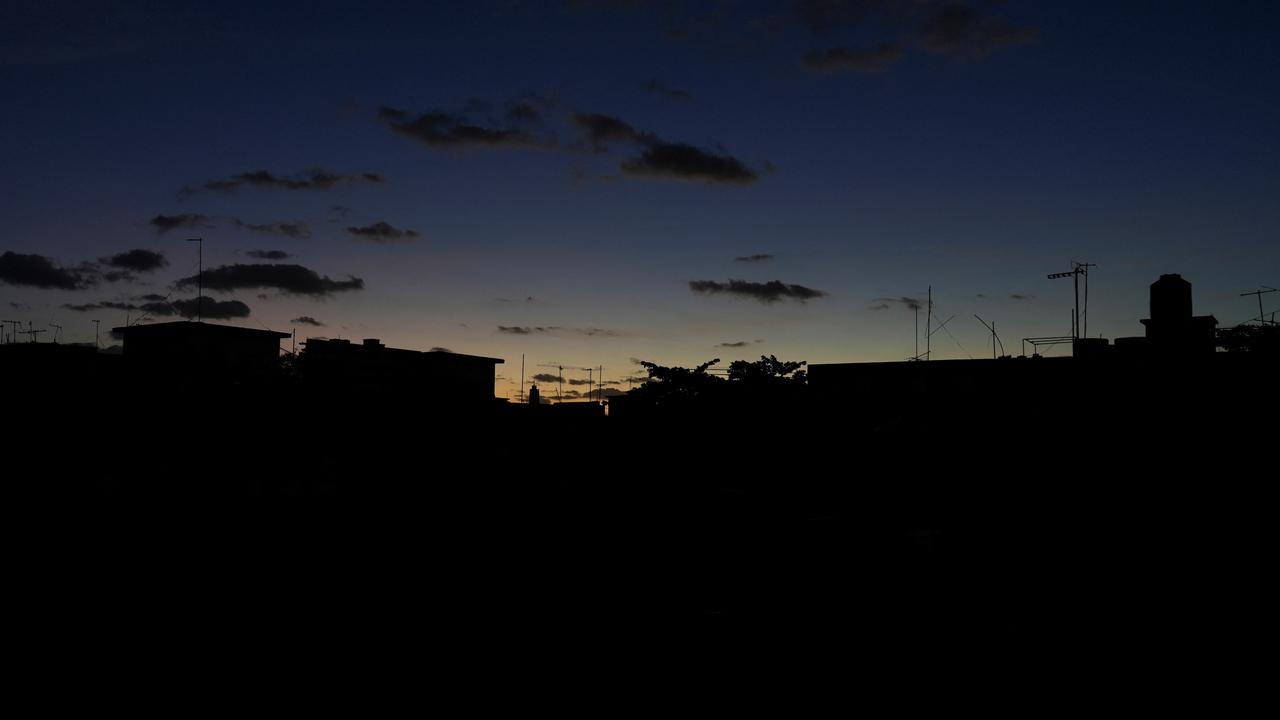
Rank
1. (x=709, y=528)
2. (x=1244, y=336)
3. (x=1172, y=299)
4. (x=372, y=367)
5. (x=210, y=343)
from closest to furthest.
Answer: (x=709, y=528) < (x=1172, y=299) < (x=1244, y=336) < (x=210, y=343) < (x=372, y=367)

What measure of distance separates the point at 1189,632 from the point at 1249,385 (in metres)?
5.86

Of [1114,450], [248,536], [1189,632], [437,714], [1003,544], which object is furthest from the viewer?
[248,536]

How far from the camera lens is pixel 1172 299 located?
76.8 ft

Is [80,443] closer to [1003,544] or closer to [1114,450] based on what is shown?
[1003,544]

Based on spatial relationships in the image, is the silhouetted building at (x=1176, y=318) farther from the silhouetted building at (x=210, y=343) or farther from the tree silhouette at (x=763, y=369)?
the silhouetted building at (x=210, y=343)

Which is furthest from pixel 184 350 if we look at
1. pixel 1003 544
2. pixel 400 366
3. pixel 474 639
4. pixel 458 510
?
pixel 1003 544

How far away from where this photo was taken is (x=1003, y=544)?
1141 cm

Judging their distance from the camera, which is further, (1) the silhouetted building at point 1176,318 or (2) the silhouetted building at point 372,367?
(2) the silhouetted building at point 372,367

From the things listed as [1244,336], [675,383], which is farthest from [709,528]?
[1244,336]

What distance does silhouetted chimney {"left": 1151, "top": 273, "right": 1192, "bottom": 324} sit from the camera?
2333cm

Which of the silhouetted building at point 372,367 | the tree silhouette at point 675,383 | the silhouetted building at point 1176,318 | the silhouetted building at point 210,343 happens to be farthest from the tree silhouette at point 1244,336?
the silhouetted building at point 210,343

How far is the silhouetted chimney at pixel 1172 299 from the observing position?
76.5 ft

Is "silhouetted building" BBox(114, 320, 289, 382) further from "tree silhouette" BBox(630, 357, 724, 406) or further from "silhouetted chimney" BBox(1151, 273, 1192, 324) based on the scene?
"silhouetted chimney" BBox(1151, 273, 1192, 324)

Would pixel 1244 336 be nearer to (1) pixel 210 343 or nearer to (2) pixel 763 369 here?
(2) pixel 763 369
